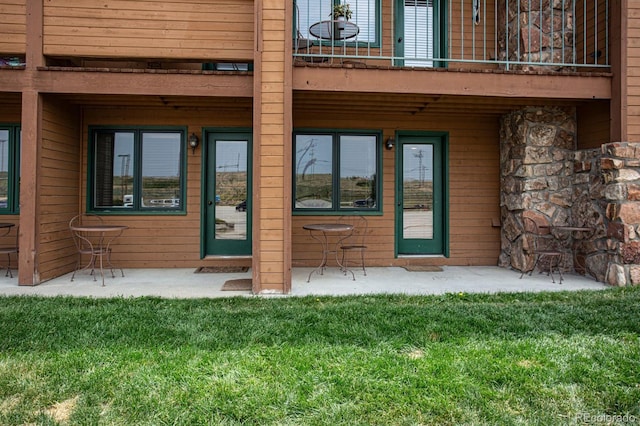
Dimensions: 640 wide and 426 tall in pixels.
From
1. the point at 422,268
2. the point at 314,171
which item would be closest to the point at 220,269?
the point at 314,171

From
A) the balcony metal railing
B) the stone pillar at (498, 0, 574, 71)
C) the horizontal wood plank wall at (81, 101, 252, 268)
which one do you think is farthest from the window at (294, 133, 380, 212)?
the stone pillar at (498, 0, 574, 71)

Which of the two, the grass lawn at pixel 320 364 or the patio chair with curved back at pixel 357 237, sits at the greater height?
the patio chair with curved back at pixel 357 237

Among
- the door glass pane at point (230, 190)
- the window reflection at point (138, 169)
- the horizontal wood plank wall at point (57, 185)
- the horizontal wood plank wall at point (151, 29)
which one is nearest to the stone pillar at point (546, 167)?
the horizontal wood plank wall at point (151, 29)

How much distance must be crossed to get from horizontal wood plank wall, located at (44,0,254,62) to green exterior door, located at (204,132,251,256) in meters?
1.63

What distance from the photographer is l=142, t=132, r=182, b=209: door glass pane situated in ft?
20.2

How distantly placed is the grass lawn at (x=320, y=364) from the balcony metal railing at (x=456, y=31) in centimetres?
368

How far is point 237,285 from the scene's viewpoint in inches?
190

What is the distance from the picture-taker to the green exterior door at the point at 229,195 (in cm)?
624

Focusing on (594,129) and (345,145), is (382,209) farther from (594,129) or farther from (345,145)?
(594,129)

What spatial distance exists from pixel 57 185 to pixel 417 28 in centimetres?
570

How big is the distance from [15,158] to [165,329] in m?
4.46

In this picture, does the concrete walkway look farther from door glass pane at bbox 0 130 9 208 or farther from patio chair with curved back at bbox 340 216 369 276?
door glass pane at bbox 0 130 9 208

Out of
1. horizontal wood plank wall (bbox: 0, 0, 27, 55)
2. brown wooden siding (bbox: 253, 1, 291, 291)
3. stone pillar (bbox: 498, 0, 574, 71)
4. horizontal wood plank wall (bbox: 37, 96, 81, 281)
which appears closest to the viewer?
brown wooden siding (bbox: 253, 1, 291, 291)

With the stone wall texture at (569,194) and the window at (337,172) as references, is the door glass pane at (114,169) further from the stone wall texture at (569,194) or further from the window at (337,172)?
the stone wall texture at (569,194)
